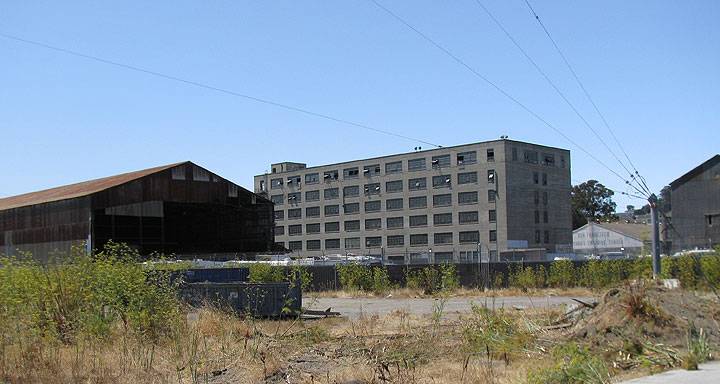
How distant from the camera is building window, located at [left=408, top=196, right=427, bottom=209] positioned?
107 m

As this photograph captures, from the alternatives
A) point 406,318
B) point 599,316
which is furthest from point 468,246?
point 599,316

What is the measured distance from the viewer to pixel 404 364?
41.7ft

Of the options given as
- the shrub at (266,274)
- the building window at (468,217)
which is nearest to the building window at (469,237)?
the building window at (468,217)

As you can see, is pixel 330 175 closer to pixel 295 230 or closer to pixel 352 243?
pixel 352 243

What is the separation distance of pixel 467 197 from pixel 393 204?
42.3 ft

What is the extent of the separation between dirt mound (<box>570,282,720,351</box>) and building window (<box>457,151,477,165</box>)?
8502 centimetres

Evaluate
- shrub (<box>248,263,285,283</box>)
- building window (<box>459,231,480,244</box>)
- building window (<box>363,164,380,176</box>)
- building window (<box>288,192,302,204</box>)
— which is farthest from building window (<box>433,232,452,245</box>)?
shrub (<box>248,263,285,283</box>)

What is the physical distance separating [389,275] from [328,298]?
17.7 feet

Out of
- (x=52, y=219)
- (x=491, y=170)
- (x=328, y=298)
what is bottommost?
(x=328, y=298)

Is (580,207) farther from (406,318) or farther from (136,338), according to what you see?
(136,338)

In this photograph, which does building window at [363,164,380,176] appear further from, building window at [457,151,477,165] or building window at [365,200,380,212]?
building window at [457,151,477,165]

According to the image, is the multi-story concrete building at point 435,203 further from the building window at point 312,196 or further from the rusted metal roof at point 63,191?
the rusted metal roof at point 63,191

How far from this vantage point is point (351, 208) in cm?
11450

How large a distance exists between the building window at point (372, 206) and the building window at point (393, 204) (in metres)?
1.65
